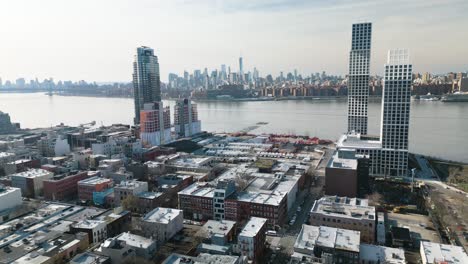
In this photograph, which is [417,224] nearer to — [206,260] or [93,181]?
[206,260]

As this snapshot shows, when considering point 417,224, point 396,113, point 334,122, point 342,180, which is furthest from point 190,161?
point 334,122

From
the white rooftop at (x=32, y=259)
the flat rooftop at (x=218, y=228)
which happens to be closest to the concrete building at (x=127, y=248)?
the white rooftop at (x=32, y=259)

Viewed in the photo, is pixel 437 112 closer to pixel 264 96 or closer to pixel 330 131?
pixel 330 131

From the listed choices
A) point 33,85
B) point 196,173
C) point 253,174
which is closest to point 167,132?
point 196,173

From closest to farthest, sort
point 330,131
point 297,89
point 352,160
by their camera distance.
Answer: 1. point 352,160
2. point 330,131
3. point 297,89

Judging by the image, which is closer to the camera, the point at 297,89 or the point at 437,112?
the point at 437,112

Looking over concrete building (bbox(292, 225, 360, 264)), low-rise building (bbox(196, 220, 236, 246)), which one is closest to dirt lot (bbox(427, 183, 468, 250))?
concrete building (bbox(292, 225, 360, 264))
